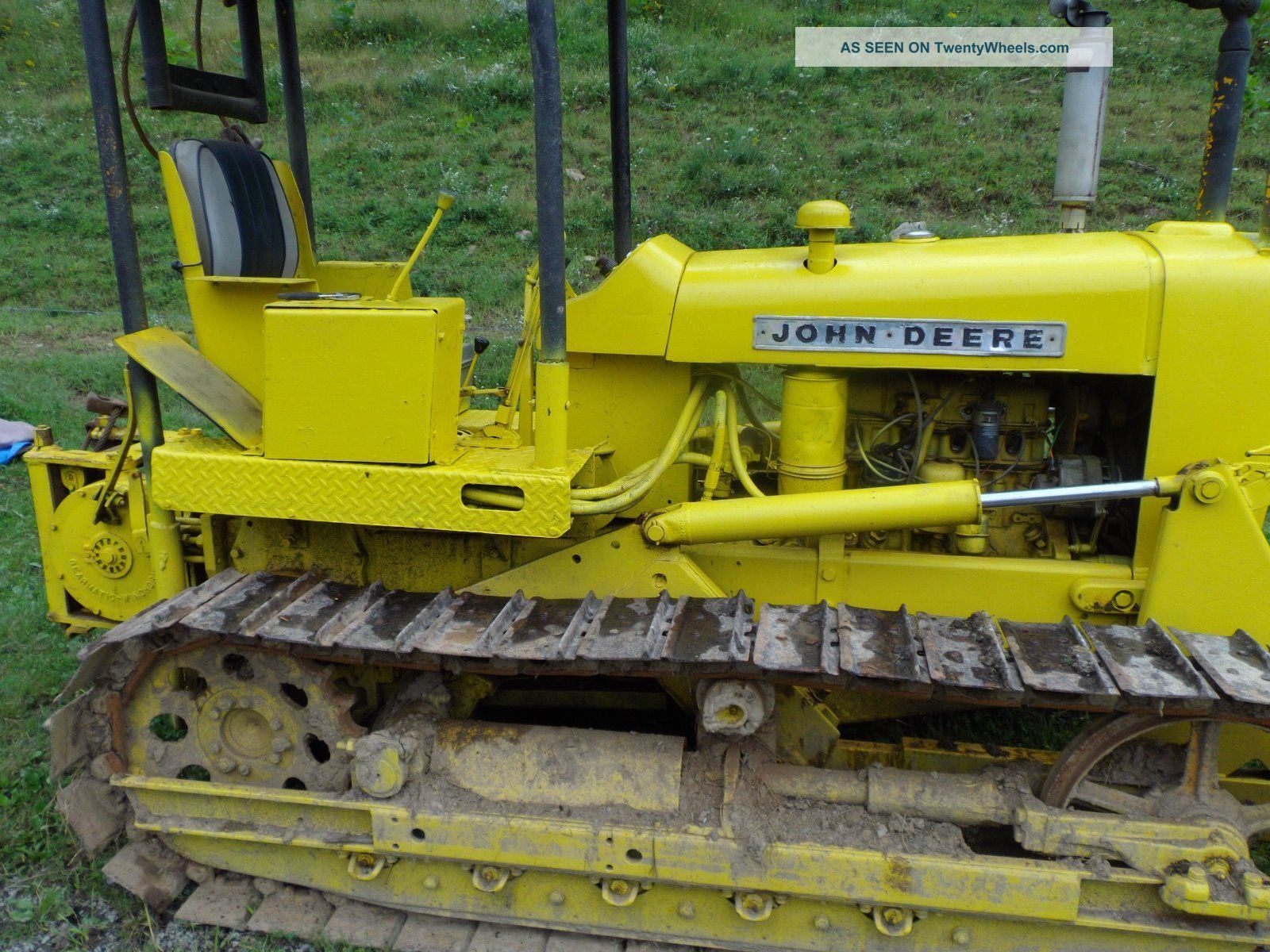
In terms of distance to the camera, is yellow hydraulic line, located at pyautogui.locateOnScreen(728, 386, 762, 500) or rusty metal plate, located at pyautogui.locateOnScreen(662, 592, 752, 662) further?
yellow hydraulic line, located at pyautogui.locateOnScreen(728, 386, 762, 500)

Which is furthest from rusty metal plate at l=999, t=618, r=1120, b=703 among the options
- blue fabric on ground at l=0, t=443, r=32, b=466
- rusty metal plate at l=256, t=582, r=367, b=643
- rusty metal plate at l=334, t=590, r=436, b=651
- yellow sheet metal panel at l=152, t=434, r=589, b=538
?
blue fabric on ground at l=0, t=443, r=32, b=466

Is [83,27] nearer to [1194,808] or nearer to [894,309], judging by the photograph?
[894,309]

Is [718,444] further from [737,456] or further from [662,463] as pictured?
[662,463]

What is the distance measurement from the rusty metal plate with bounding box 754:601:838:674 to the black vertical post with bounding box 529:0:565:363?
3.16ft

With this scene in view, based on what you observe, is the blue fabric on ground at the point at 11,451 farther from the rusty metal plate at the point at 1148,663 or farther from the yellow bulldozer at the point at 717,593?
the rusty metal plate at the point at 1148,663

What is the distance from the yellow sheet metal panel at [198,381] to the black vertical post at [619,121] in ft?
5.02

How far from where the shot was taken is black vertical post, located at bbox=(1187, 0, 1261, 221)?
3098 mm

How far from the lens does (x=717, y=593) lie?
10.5ft

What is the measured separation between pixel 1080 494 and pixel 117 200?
2.97 m

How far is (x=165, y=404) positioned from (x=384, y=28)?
11673 mm

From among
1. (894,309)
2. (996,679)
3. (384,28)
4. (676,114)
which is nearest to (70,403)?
(894,309)

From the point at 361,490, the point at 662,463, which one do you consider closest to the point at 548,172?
the point at 662,463

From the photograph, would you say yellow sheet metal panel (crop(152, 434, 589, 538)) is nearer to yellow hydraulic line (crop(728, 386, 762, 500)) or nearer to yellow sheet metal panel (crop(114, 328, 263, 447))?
yellow sheet metal panel (crop(114, 328, 263, 447))

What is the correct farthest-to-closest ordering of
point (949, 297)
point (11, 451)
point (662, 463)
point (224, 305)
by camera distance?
1. point (11, 451)
2. point (224, 305)
3. point (662, 463)
4. point (949, 297)
